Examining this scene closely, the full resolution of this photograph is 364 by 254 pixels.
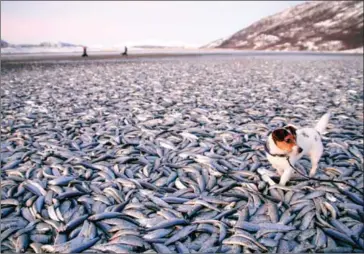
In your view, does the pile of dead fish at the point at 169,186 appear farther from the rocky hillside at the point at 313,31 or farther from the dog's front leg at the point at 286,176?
the rocky hillside at the point at 313,31

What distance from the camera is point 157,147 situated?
655cm

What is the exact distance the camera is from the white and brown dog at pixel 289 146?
4.19 metres

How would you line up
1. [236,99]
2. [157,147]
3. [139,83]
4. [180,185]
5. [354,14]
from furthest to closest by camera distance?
[354,14], [139,83], [236,99], [157,147], [180,185]

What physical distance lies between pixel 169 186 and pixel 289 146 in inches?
82.5

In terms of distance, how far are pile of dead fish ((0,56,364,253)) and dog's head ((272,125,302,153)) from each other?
3.02 ft

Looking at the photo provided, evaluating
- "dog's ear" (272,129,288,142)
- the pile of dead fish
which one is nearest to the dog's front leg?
the pile of dead fish

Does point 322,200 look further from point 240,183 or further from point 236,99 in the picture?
point 236,99

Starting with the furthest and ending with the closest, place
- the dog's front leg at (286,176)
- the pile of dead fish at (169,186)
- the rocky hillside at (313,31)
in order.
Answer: the rocky hillside at (313,31)
the dog's front leg at (286,176)
the pile of dead fish at (169,186)

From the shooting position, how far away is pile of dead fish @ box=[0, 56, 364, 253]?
3.77 meters

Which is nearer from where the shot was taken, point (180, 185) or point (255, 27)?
point (180, 185)

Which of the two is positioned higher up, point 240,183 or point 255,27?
point 255,27

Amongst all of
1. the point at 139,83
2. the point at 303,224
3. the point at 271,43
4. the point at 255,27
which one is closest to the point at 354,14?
the point at 271,43

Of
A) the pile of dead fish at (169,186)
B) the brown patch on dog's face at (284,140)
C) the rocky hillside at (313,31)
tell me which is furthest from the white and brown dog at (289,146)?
the rocky hillside at (313,31)

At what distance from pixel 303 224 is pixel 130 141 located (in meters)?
4.21
